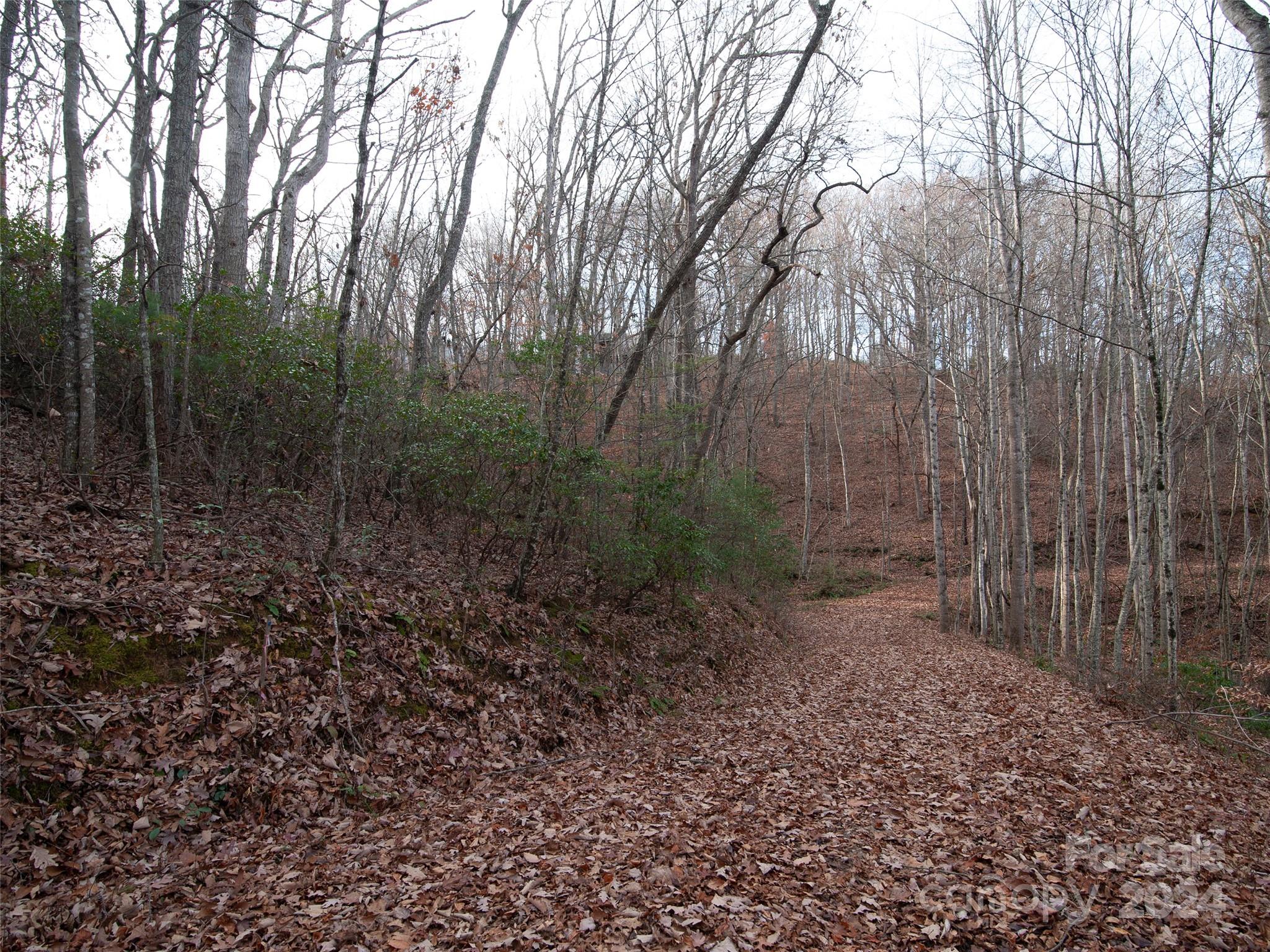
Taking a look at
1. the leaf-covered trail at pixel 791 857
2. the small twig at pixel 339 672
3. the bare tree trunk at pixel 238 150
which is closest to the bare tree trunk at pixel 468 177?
the bare tree trunk at pixel 238 150

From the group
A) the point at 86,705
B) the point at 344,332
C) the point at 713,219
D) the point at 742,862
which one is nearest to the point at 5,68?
the point at 344,332

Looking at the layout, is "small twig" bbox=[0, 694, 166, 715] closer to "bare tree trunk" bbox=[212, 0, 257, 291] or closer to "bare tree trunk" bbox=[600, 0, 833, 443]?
"bare tree trunk" bbox=[600, 0, 833, 443]

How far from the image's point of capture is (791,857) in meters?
3.62

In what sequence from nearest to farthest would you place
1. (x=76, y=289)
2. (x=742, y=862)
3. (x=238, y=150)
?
(x=742, y=862) < (x=76, y=289) < (x=238, y=150)

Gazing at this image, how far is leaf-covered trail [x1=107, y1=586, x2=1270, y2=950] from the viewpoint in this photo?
9.56ft

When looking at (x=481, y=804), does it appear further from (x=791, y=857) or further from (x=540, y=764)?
(x=791, y=857)

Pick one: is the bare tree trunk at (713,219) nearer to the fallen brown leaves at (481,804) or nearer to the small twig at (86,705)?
the fallen brown leaves at (481,804)

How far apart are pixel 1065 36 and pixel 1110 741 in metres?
7.69

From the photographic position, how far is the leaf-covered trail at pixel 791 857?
2.91 meters

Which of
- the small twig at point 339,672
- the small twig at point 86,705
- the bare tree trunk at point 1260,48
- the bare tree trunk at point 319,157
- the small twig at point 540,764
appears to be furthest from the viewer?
the bare tree trunk at point 319,157

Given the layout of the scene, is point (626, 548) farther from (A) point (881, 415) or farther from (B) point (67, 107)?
(A) point (881, 415)

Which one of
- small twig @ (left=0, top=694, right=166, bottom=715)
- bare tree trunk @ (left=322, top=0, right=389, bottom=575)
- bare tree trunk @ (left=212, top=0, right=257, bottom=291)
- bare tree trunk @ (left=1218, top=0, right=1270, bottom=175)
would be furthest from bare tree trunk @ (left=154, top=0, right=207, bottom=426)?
bare tree trunk @ (left=1218, top=0, right=1270, bottom=175)

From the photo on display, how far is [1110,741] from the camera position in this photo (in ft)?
19.1

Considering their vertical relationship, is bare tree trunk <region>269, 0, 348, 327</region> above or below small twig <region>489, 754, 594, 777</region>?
above
